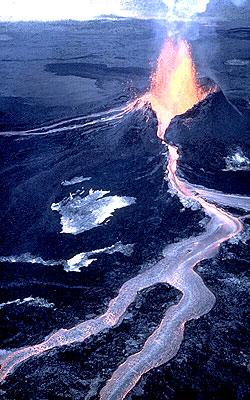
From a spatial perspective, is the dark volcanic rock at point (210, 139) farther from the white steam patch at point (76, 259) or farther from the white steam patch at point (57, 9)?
the white steam patch at point (57, 9)

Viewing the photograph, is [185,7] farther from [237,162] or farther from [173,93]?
[237,162]

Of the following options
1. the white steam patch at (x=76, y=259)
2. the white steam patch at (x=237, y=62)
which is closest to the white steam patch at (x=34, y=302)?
the white steam patch at (x=76, y=259)

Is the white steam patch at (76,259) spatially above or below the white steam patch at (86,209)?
below

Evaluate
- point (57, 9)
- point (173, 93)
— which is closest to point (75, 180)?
point (173, 93)

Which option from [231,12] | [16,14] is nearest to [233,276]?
[231,12]

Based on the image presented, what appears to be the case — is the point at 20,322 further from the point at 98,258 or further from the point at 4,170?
the point at 4,170

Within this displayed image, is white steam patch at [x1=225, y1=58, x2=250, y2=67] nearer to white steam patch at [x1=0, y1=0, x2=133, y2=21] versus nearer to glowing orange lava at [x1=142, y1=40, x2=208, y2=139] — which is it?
glowing orange lava at [x1=142, y1=40, x2=208, y2=139]
